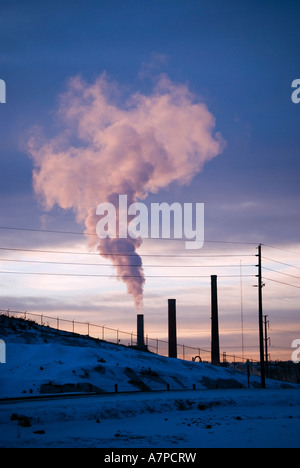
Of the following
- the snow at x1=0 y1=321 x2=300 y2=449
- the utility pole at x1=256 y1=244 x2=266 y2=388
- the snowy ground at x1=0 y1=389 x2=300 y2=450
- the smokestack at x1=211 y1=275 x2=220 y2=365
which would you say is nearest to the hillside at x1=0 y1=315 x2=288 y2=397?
the snow at x1=0 y1=321 x2=300 y2=449

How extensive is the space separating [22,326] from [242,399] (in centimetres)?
3795

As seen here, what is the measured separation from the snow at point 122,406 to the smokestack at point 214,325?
10.1 metres

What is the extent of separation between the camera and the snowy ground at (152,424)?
789 inches

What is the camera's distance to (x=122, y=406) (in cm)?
2984

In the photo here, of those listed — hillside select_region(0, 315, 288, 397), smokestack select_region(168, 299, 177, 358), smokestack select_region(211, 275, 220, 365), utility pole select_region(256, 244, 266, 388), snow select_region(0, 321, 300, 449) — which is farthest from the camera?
smokestack select_region(168, 299, 177, 358)

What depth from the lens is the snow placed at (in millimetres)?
20953

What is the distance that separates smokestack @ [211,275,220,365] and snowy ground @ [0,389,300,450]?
126 feet

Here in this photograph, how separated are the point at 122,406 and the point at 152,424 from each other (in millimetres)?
4466

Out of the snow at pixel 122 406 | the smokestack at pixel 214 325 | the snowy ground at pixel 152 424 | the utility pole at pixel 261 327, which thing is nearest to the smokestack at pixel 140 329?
the smokestack at pixel 214 325

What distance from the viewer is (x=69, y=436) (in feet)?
70.2

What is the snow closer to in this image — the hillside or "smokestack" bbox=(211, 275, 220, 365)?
the hillside

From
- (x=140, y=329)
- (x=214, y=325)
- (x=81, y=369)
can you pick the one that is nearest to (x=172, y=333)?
(x=214, y=325)
